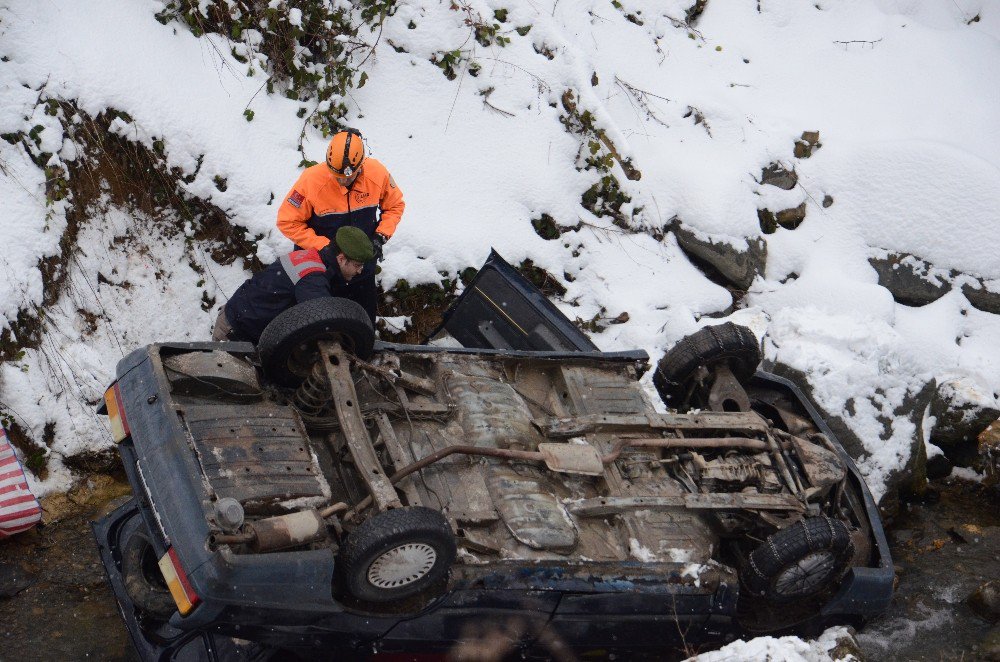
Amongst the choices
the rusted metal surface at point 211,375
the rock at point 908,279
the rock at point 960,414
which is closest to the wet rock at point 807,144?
the rock at point 908,279

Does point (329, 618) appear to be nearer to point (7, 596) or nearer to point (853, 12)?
point (7, 596)

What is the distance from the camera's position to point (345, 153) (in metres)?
5.61

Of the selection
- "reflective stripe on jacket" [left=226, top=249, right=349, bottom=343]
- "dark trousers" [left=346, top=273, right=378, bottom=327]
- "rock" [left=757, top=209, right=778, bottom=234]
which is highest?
"reflective stripe on jacket" [left=226, top=249, right=349, bottom=343]

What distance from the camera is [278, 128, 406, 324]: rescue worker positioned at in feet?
18.6

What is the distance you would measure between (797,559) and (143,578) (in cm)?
329

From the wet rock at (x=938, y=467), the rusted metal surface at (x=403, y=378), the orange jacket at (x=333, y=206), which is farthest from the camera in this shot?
the wet rock at (x=938, y=467)

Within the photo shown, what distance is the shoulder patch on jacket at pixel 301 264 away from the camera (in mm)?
5352

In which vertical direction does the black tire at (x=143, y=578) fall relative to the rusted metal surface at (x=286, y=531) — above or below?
below

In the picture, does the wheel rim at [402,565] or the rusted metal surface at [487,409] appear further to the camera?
the rusted metal surface at [487,409]

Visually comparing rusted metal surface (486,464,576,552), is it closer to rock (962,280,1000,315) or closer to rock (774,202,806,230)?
rock (774,202,806,230)

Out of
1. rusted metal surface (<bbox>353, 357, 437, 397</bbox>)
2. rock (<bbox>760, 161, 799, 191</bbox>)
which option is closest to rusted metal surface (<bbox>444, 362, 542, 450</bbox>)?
rusted metal surface (<bbox>353, 357, 437, 397</bbox>)

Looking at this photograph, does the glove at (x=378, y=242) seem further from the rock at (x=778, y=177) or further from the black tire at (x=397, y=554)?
the rock at (x=778, y=177)

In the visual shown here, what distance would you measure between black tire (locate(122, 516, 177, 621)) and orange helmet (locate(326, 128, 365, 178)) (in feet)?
7.53

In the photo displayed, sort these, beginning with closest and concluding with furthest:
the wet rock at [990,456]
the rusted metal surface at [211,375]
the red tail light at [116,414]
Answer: the red tail light at [116,414]
the rusted metal surface at [211,375]
the wet rock at [990,456]
